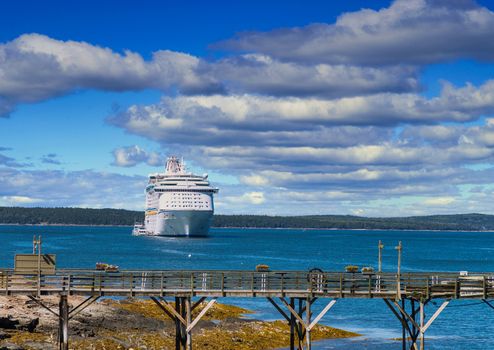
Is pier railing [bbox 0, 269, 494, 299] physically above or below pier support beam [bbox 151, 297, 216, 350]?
above

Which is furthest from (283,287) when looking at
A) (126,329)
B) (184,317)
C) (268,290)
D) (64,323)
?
(126,329)

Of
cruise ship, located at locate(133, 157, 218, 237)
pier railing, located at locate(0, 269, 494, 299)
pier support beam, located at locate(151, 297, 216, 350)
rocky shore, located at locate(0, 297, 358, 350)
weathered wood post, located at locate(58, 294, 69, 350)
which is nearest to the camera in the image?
weathered wood post, located at locate(58, 294, 69, 350)

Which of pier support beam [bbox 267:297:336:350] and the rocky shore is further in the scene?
the rocky shore

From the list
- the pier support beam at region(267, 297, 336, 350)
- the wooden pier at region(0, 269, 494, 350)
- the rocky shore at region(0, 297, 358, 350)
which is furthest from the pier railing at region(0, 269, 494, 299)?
the rocky shore at region(0, 297, 358, 350)

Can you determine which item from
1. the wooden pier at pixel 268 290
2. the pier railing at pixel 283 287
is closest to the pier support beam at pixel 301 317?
the wooden pier at pixel 268 290

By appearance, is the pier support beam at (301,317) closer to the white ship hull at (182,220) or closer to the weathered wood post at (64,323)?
the weathered wood post at (64,323)

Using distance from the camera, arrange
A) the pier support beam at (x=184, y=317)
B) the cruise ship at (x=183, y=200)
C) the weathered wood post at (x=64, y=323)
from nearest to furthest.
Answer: the weathered wood post at (x=64, y=323) < the pier support beam at (x=184, y=317) < the cruise ship at (x=183, y=200)

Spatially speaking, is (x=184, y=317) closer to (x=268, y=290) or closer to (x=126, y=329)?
(x=268, y=290)

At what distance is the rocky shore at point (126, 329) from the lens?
145 feet

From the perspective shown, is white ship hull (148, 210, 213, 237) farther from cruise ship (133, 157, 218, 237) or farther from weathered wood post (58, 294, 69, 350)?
weathered wood post (58, 294, 69, 350)

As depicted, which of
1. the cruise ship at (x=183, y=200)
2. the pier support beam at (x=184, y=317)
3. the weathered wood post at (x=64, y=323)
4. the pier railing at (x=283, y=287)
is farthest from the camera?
the cruise ship at (x=183, y=200)

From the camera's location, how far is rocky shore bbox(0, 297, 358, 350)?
4416 centimetres

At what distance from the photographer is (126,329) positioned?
162 feet

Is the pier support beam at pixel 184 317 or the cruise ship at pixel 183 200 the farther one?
the cruise ship at pixel 183 200
